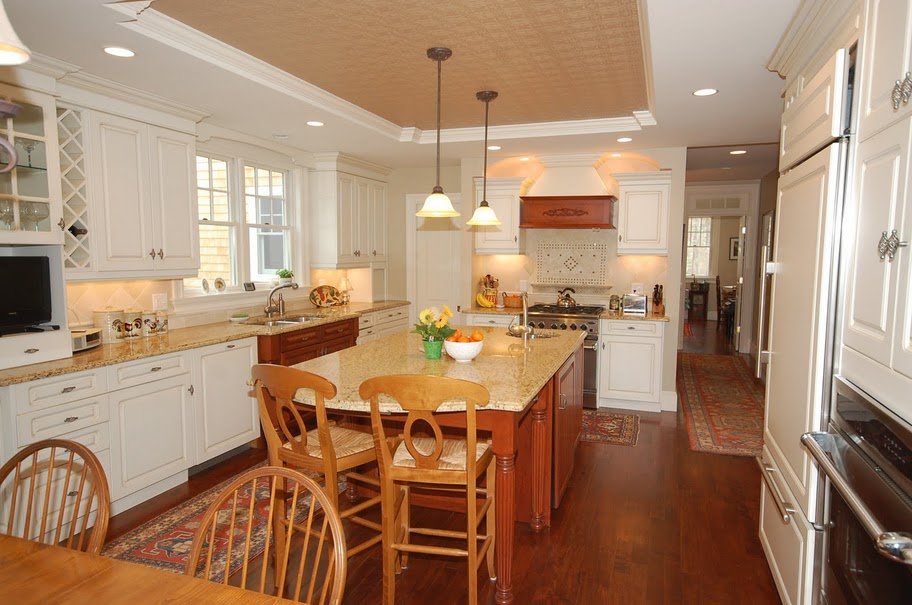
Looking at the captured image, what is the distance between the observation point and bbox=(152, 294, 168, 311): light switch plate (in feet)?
13.0

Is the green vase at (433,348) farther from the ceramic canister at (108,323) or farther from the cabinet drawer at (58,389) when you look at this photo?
the ceramic canister at (108,323)

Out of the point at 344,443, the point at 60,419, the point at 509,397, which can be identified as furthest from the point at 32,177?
the point at 509,397

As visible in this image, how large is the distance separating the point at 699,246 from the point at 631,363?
837cm

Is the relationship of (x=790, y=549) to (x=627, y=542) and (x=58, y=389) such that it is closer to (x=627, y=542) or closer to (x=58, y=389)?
(x=627, y=542)

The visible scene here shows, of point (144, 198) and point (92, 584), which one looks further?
point (144, 198)

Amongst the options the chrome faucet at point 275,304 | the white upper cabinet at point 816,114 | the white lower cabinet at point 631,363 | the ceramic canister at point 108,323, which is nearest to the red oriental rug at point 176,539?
the ceramic canister at point 108,323

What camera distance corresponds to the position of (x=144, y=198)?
3586 millimetres

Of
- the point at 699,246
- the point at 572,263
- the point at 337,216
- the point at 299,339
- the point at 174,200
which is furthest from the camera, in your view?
the point at 699,246

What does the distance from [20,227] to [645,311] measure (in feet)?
16.0

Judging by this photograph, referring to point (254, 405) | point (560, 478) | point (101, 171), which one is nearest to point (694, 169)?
point (560, 478)

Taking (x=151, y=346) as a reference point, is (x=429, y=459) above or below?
below

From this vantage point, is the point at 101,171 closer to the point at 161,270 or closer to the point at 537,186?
the point at 161,270

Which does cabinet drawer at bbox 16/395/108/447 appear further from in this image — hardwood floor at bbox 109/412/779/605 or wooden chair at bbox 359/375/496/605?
wooden chair at bbox 359/375/496/605

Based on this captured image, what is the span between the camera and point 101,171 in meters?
3.32
